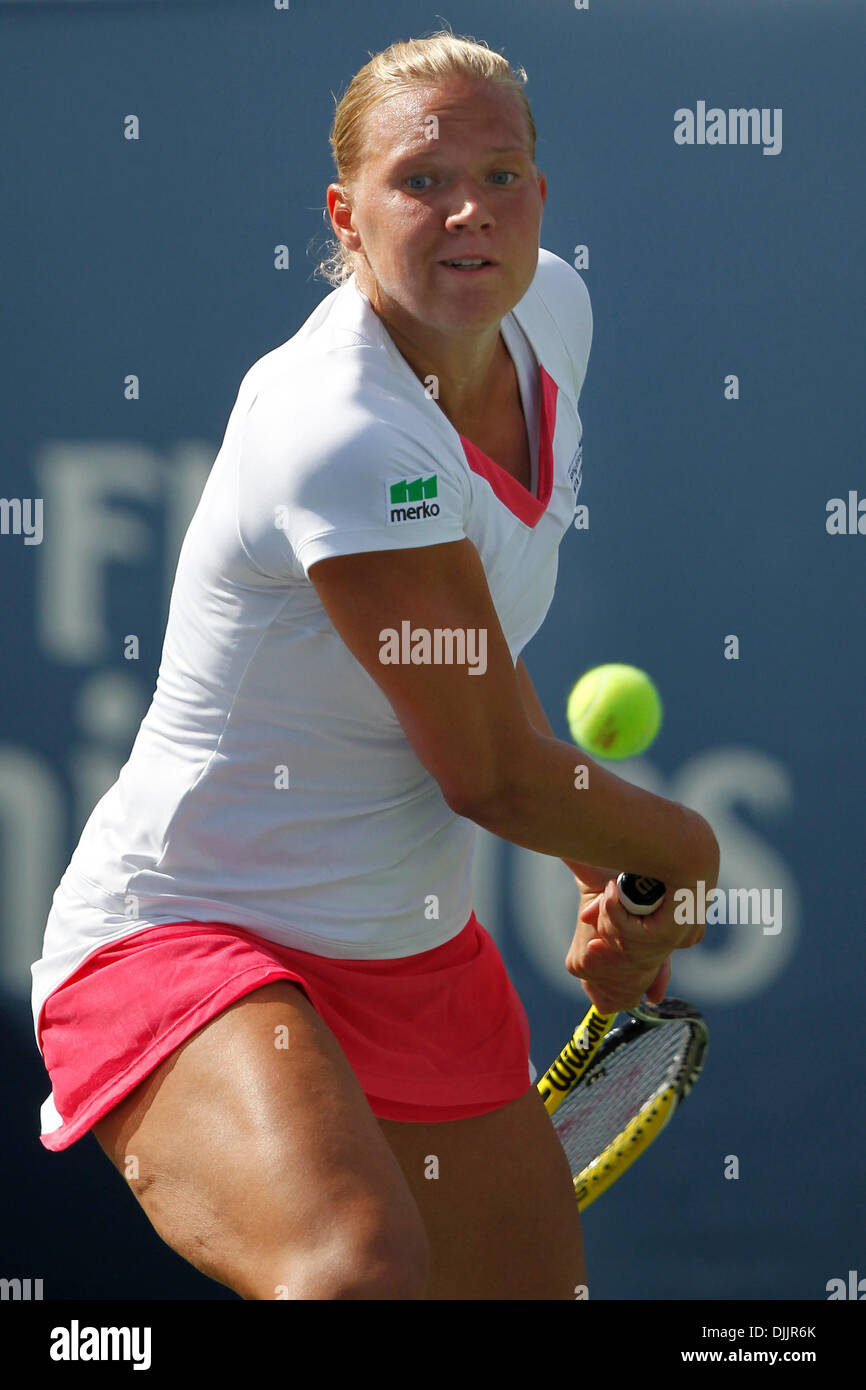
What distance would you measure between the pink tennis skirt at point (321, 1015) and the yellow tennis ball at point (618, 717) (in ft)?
1.46

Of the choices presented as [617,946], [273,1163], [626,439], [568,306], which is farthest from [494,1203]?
[626,439]

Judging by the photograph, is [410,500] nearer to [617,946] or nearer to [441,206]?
[441,206]

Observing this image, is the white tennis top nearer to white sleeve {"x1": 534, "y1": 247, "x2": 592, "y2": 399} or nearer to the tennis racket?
white sleeve {"x1": 534, "y1": 247, "x2": 592, "y2": 399}

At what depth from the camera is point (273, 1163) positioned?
1189 millimetres

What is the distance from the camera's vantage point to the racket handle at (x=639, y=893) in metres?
1.53

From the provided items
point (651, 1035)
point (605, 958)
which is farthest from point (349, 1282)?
point (651, 1035)

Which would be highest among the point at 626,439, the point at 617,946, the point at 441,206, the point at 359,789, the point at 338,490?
the point at 626,439

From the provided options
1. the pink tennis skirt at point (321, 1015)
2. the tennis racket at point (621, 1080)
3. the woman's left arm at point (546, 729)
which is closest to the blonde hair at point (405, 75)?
the woman's left arm at point (546, 729)

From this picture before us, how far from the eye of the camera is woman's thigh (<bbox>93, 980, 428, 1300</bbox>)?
3.82 ft

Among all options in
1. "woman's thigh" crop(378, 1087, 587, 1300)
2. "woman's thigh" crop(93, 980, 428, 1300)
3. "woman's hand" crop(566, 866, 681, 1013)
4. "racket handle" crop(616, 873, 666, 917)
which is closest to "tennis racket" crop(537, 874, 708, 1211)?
"woman's hand" crop(566, 866, 681, 1013)

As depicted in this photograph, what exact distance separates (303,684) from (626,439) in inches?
56.3

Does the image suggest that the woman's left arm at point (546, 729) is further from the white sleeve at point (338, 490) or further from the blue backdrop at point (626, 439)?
the blue backdrop at point (626, 439)

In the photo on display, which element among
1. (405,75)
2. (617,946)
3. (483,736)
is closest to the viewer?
(483,736)

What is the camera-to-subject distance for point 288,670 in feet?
4.33
